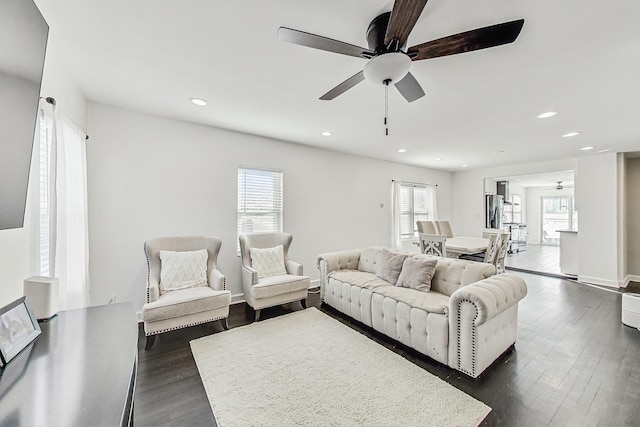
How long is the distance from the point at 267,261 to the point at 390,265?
1690 millimetres

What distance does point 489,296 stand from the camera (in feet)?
6.73

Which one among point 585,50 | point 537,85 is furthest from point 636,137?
point 585,50

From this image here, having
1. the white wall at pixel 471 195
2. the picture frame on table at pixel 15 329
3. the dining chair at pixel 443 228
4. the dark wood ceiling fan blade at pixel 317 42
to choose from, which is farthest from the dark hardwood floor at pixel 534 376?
the white wall at pixel 471 195

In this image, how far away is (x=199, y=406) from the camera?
180 cm

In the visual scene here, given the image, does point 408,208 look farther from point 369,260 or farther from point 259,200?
point 259,200

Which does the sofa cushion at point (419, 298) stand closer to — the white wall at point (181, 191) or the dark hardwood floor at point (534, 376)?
the dark hardwood floor at point (534, 376)

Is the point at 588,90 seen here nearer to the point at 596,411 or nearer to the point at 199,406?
the point at 596,411

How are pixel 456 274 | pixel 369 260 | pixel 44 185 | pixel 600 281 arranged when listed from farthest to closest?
pixel 600 281 < pixel 369 260 < pixel 456 274 < pixel 44 185

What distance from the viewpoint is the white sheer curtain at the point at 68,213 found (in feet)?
6.35

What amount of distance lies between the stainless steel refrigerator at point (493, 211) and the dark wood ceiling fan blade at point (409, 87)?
6.02m

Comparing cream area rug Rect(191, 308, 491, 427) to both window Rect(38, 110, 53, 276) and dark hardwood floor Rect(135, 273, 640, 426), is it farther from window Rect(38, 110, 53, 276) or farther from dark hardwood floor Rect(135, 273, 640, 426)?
window Rect(38, 110, 53, 276)

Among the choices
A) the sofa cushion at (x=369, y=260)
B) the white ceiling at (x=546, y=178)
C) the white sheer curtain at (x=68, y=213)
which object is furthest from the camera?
the white ceiling at (x=546, y=178)

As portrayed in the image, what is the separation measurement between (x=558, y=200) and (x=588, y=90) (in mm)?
10092

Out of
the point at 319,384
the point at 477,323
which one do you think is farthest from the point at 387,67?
the point at 319,384
